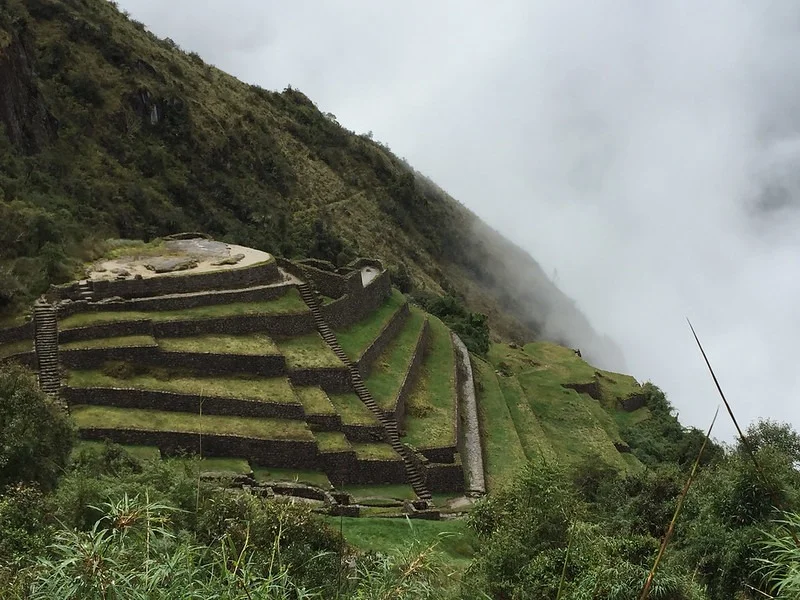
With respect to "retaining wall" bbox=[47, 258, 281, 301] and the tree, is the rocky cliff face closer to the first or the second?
"retaining wall" bbox=[47, 258, 281, 301]

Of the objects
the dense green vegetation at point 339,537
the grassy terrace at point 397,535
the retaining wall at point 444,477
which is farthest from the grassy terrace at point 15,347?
the retaining wall at point 444,477

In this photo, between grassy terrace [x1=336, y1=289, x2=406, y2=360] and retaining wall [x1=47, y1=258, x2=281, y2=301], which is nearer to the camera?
retaining wall [x1=47, y1=258, x2=281, y2=301]

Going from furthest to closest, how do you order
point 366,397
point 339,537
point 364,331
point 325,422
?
point 364,331, point 366,397, point 325,422, point 339,537

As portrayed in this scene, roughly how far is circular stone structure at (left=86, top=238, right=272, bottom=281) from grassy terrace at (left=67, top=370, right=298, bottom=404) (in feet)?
14.1

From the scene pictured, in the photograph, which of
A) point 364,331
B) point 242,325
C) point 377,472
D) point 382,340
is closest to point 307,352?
point 242,325

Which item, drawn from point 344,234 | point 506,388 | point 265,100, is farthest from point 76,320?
point 265,100

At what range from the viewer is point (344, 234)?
197ft

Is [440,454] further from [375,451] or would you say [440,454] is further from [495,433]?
[495,433]

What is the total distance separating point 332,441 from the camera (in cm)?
2116

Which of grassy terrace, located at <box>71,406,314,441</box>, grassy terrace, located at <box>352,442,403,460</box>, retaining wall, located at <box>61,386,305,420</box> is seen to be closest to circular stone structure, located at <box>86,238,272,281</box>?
retaining wall, located at <box>61,386,305,420</box>

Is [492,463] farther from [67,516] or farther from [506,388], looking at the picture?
[67,516]

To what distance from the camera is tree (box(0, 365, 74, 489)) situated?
12.1 meters

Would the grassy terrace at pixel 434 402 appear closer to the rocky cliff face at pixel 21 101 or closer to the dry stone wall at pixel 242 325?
the dry stone wall at pixel 242 325

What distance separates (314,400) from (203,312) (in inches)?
194
